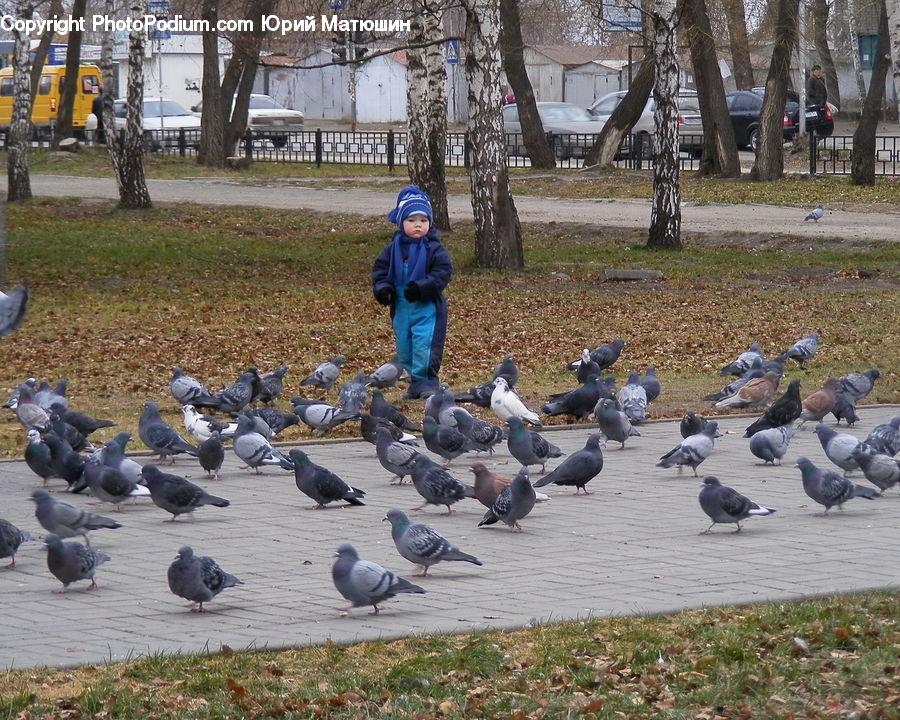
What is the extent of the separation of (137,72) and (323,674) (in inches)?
812

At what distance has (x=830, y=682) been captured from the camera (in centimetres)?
510

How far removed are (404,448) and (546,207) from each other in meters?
18.6

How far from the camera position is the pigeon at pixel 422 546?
6.64 metres

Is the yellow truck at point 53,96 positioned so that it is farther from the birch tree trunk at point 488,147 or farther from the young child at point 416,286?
the young child at point 416,286

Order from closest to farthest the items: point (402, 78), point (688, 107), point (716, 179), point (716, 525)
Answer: point (716, 525), point (716, 179), point (688, 107), point (402, 78)

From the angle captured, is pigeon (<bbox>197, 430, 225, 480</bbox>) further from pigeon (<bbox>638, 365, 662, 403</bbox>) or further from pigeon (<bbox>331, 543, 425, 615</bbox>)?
pigeon (<bbox>638, 365, 662, 403</bbox>)

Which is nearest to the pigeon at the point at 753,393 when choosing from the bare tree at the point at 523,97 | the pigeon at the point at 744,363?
the pigeon at the point at 744,363

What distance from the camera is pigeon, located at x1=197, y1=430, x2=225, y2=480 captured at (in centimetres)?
916

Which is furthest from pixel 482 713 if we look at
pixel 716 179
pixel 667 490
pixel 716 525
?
pixel 716 179

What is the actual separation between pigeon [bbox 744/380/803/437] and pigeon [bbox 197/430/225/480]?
12.5 ft

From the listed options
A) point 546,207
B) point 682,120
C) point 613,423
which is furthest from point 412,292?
point 682,120

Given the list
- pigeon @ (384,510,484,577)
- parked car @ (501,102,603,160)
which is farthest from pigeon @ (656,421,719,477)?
parked car @ (501,102,603,160)

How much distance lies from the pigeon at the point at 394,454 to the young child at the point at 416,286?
8.05ft

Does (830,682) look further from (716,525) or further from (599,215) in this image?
(599,215)
